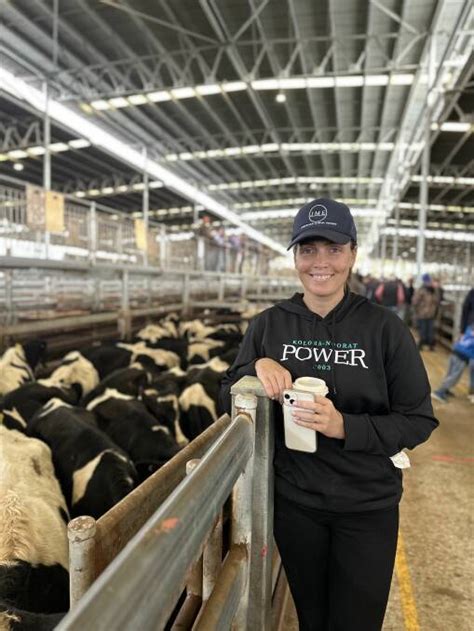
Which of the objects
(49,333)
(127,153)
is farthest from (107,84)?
(49,333)

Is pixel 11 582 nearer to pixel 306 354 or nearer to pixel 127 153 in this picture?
pixel 306 354

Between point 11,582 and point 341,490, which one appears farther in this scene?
point 11,582

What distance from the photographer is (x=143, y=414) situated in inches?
165

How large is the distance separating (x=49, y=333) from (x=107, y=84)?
7.93 m

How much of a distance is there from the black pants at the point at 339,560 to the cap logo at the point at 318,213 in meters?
1.05

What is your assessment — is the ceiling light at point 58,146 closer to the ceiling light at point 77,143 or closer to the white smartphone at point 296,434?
the ceiling light at point 77,143

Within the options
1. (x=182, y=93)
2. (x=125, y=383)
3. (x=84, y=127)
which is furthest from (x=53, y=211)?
(x=182, y=93)

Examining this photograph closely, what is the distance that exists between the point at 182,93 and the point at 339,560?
13059 mm

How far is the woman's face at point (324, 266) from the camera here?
176 centimetres

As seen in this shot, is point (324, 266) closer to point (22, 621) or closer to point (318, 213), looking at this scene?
point (318, 213)

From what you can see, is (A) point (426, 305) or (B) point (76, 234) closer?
(B) point (76, 234)

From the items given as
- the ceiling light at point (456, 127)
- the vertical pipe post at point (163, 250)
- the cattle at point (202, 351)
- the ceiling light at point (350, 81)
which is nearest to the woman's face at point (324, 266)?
the cattle at point (202, 351)

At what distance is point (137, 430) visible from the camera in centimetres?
396

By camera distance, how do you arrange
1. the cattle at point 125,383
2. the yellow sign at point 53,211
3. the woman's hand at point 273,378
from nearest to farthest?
1. the woman's hand at point 273,378
2. the cattle at point 125,383
3. the yellow sign at point 53,211
